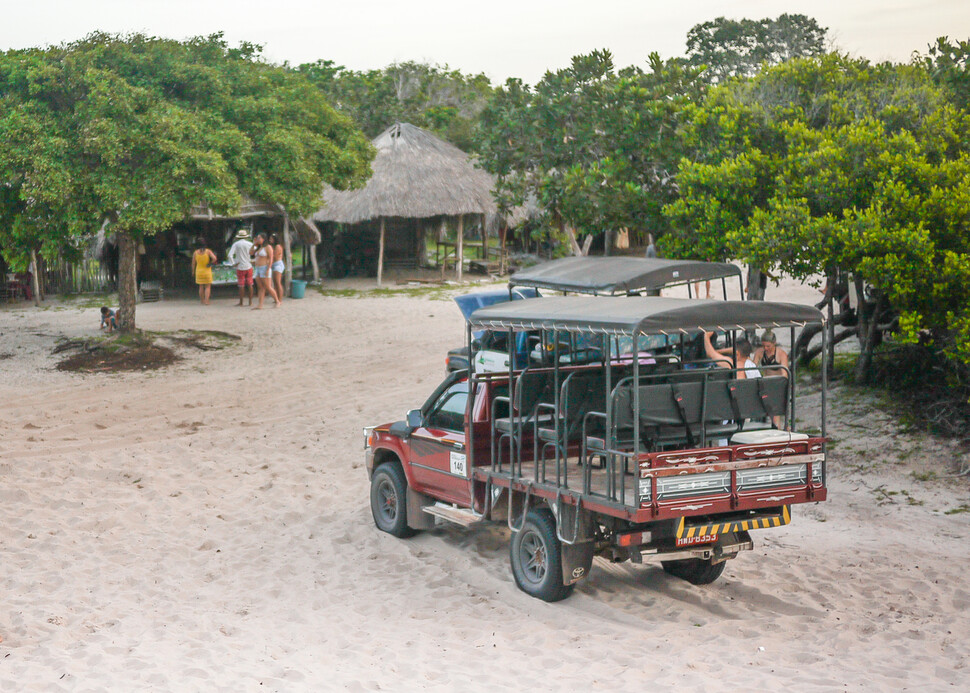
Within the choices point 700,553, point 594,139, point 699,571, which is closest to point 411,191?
point 594,139

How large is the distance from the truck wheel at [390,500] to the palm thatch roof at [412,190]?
19.1m

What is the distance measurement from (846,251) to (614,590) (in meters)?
4.89

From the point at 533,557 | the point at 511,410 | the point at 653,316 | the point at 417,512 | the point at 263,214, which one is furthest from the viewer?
the point at 263,214

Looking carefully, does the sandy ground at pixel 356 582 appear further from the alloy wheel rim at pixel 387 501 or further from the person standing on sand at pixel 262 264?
the person standing on sand at pixel 262 264

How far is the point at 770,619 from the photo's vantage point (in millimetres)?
7062

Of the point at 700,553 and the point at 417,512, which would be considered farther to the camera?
the point at 417,512

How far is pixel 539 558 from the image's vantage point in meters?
7.44

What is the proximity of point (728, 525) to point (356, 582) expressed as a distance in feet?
9.97

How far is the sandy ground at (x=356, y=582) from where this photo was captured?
20.3 feet

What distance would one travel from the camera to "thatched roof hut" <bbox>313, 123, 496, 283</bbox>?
27969mm

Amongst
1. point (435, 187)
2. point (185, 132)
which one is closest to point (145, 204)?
point (185, 132)

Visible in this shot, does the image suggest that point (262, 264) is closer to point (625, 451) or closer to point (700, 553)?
point (625, 451)

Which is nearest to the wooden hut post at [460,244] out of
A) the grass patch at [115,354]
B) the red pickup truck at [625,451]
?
the grass patch at [115,354]

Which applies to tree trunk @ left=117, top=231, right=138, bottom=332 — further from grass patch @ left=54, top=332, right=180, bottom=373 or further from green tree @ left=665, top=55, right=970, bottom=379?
green tree @ left=665, top=55, right=970, bottom=379
